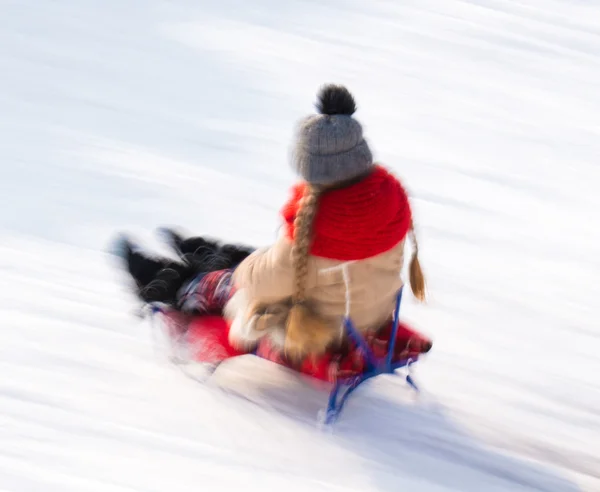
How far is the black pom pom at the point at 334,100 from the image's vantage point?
1.59 metres

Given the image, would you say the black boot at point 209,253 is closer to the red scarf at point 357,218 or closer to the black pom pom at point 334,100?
the red scarf at point 357,218

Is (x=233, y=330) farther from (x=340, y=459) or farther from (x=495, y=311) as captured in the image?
(x=495, y=311)

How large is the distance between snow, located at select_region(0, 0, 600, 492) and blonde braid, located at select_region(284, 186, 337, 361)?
Result: 215 millimetres

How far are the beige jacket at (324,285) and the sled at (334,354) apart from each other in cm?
4

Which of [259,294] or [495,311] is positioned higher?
[259,294]

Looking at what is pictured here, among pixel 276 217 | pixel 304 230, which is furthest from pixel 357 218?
pixel 276 217

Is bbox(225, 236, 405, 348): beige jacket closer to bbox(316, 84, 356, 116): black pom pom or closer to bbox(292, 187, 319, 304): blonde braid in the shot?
bbox(292, 187, 319, 304): blonde braid

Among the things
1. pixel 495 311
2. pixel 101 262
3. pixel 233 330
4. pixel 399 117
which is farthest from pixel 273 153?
pixel 233 330

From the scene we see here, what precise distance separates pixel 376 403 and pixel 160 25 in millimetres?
2919

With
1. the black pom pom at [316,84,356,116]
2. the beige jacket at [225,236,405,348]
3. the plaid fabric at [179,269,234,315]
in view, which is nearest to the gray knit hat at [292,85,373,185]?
the black pom pom at [316,84,356,116]

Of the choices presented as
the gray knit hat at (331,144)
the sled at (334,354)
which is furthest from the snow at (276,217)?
the gray knit hat at (331,144)

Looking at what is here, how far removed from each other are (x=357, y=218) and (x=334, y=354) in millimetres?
358

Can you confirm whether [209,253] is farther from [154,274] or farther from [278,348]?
[278,348]

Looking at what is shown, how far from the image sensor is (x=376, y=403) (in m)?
1.96
